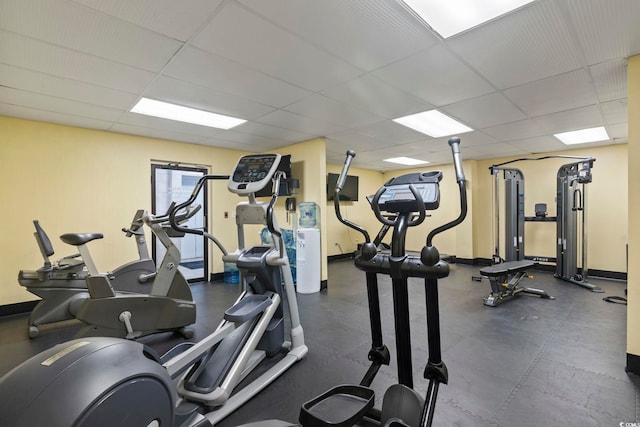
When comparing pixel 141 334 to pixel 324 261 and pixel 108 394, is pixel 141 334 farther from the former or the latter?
pixel 324 261

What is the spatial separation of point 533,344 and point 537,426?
1324 millimetres

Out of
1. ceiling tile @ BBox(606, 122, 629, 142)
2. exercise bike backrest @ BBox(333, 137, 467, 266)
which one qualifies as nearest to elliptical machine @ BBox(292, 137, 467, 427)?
exercise bike backrest @ BBox(333, 137, 467, 266)

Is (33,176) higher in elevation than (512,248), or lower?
higher

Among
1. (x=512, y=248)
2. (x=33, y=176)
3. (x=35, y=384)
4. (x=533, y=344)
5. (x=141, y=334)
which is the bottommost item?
(x=533, y=344)

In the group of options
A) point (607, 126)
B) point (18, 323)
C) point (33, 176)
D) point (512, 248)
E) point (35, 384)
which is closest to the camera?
point (35, 384)

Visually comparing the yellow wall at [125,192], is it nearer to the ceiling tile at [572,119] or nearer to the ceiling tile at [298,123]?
the ceiling tile at [298,123]

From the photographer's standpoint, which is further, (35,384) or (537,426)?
(537,426)

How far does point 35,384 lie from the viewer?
930mm

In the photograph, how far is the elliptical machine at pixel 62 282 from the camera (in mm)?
3053

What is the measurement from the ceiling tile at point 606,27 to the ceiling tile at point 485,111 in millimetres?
901

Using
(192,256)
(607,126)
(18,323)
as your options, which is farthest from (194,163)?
(607,126)

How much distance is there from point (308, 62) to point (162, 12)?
107cm

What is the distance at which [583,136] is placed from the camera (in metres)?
4.79

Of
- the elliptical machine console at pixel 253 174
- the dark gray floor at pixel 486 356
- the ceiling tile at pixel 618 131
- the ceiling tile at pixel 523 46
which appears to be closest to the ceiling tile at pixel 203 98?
the elliptical machine console at pixel 253 174
